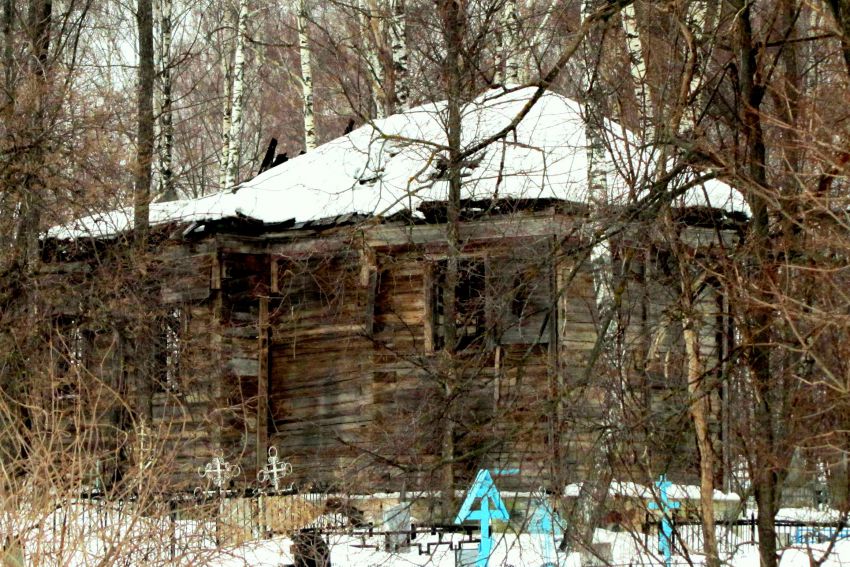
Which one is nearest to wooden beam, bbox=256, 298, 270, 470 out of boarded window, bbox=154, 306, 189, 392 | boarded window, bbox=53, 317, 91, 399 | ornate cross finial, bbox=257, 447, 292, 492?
ornate cross finial, bbox=257, 447, 292, 492

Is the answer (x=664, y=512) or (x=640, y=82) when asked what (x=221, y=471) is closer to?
(x=664, y=512)

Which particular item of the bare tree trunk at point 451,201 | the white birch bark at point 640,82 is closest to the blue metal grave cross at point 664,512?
the bare tree trunk at point 451,201

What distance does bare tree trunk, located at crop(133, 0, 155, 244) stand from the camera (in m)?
16.1

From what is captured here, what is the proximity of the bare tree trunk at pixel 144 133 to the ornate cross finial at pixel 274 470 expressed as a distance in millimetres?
3391

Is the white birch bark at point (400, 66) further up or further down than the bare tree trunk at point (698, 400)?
further up

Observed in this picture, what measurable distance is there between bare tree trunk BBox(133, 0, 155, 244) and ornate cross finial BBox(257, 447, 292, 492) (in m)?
3.39

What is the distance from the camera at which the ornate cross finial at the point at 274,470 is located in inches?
646

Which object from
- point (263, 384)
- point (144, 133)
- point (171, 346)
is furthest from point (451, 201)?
point (171, 346)

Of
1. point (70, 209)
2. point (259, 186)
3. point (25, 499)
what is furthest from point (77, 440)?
point (259, 186)

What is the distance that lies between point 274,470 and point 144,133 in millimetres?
5079

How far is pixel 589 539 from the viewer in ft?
26.1

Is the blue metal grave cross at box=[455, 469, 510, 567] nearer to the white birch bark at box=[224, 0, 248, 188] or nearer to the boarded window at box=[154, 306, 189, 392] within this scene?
the boarded window at box=[154, 306, 189, 392]

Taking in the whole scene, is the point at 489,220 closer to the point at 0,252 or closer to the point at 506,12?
the point at 0,252

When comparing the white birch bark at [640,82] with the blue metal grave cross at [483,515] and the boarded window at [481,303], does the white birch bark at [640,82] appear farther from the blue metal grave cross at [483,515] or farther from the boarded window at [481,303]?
the blue metal grave cross at [483,515]
